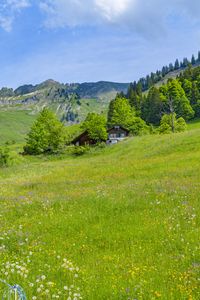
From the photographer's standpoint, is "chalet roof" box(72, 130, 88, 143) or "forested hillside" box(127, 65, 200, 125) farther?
"forested hillside" box(127, 65, 200, 125)

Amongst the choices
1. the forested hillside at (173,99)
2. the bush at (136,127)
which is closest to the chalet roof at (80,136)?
the bush at (136,127)

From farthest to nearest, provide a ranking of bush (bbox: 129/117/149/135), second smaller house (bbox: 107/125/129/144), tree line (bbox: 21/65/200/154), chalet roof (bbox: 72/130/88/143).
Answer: bush (bbox: 129/117/149/135) → chalet roof (bbox: 72/130/88/143) → second smaller house (bbox: 107/125/129/144) → tree line (bbox: 21/65/200/154)

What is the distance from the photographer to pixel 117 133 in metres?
110

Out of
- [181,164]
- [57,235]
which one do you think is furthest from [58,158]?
[57,235]

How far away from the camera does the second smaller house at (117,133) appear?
10928 centimetres

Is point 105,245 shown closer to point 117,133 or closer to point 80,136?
point 117,133

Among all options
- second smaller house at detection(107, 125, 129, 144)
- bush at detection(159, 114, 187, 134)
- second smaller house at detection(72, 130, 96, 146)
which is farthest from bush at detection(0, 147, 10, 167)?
second smaller house at detection(107, 125, 129, 144)

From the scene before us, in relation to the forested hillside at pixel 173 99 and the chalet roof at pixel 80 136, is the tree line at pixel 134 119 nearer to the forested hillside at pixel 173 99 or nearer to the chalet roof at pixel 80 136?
the forested hillside at pixel 173 99

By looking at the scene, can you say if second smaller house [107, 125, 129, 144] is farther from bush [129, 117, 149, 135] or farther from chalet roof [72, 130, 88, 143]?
chalet roof [72, 130, 88, 143]

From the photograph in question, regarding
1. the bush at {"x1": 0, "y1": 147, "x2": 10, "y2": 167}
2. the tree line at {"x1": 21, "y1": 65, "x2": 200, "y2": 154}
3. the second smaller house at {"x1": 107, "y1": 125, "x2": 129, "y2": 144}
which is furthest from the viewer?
the second smaller house at {"x1": 107, "y1": 125, "x2": 129, "y2": 144}

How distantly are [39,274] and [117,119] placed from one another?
104337 millimetres

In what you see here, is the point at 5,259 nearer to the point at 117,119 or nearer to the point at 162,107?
the point at 117,119

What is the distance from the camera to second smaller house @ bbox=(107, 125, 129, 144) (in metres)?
109

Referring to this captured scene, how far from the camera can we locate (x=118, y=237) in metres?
11.7
